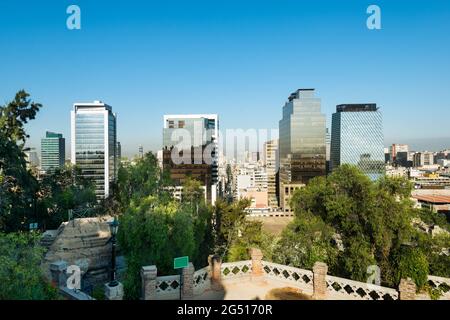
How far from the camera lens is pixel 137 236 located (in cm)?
1036

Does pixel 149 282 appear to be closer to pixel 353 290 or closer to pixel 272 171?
pixel 353 290

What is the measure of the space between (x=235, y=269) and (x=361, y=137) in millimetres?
89325

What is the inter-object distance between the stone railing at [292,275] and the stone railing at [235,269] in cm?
48

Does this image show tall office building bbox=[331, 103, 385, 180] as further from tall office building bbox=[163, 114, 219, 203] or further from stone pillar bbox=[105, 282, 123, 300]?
stone pillar bbox=[105, 282, 123, 300]

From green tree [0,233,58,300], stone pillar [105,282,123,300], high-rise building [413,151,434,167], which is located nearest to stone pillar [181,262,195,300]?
stone pillar [105,282,123,300]

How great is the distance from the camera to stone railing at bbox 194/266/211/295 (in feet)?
26.2

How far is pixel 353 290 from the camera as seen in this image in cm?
781

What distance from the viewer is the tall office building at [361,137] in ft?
286

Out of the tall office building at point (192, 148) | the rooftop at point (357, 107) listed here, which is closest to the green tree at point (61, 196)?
the tall office building at point (192, 148)

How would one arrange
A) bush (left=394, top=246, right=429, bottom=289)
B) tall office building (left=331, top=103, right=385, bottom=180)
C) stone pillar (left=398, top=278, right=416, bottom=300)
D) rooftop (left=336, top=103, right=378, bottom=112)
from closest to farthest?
1. stone pillar (left=398, top=278, right=416, bottom=300)
2. bush (left=394, top=246, right=429, bottom=289)
3. tall office building (left=331, top=103, right=385, bottom=180)
4. rooftop (left=336, top=103, right=378, bottom=112)

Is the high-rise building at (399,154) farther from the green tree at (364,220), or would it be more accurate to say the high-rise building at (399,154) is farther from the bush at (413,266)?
the bush at (413,266)

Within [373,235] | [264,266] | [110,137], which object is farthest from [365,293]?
[110,137]

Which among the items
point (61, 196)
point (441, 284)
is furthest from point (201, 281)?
point (61, 196)

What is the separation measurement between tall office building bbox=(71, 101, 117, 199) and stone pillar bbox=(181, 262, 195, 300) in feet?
217
